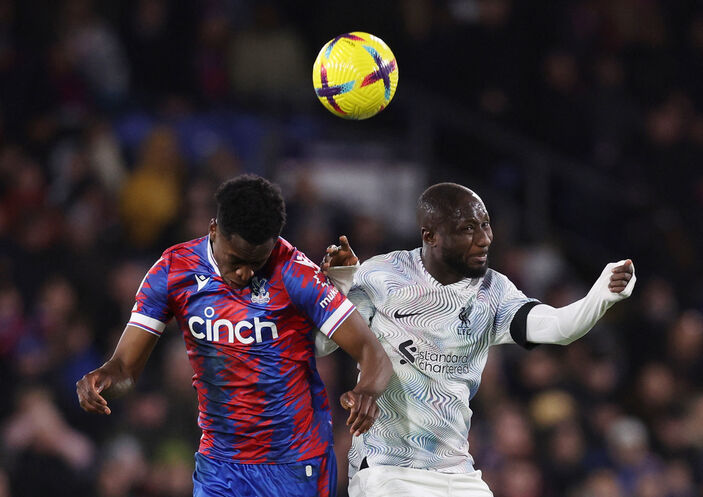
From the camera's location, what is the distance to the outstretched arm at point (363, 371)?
15.8 feet

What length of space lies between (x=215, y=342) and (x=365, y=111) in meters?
1.56

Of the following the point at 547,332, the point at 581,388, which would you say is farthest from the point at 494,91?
the point at 547,332

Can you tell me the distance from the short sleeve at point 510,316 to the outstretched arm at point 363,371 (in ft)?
2.35

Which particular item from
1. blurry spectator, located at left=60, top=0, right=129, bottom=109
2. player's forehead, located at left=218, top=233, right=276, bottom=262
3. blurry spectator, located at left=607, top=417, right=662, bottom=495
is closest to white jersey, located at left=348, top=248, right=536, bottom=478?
player's forehead, located at left=218, top=233, right=276, bottom=262

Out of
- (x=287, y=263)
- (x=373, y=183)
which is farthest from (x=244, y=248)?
(x=373, y=183)

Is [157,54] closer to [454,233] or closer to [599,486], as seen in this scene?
[599,486]

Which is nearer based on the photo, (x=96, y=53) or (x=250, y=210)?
(x=250, y=210)

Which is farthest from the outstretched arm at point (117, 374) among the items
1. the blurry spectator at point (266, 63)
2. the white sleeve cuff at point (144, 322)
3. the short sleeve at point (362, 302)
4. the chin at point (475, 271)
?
the blurry spectator at point (266, 63)

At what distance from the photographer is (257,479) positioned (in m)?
5.28

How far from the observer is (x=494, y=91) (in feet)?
39.0

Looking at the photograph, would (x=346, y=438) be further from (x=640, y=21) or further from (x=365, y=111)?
(x=640, y=21)

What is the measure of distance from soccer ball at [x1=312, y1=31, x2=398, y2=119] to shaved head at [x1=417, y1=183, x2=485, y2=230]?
0.73 metres

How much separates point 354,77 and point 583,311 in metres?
1.73

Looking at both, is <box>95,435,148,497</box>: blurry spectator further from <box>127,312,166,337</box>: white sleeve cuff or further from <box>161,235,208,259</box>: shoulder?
<box>161,235,208,259</box>: shoulder
